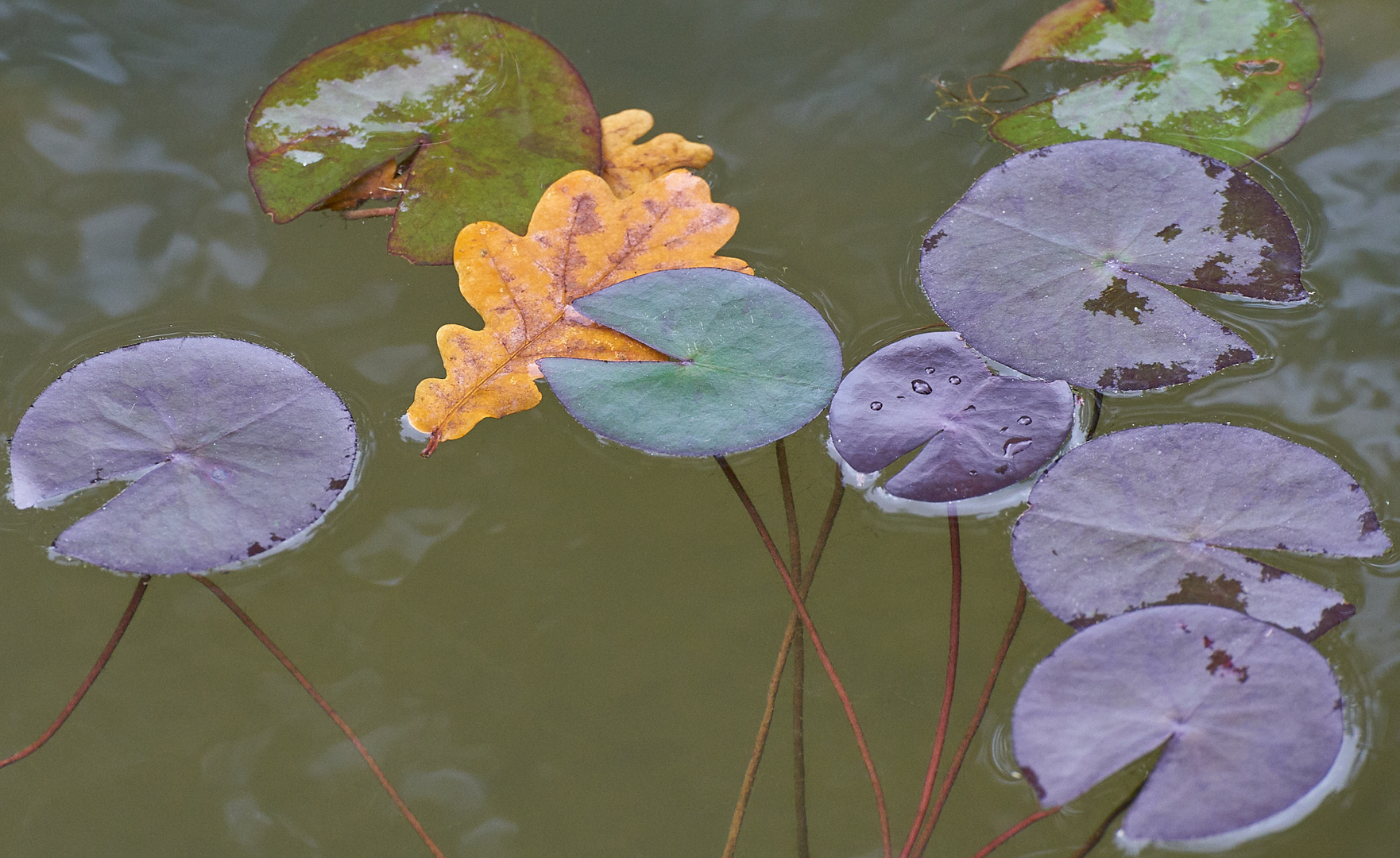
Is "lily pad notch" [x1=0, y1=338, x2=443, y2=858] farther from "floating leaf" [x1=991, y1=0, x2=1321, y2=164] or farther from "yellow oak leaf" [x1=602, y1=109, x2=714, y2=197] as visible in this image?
"floating leaf" [x1=991, y1=0, x2=1321, y2=164]

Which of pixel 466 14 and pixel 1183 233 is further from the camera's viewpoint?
pixel 466 14

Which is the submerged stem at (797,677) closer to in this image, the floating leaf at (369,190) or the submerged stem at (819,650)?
the submerged stem at (819,650)

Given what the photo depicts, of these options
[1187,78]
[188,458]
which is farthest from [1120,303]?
[188,458]

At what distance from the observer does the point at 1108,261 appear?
1.62 metres

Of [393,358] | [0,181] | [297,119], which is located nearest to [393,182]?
[297,119]

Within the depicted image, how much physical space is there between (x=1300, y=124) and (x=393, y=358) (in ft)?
5.98

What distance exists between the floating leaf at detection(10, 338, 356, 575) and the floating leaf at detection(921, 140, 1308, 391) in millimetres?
1086

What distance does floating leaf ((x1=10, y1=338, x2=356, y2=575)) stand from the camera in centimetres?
144

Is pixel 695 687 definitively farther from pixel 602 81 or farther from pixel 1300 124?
pixel 1300 124

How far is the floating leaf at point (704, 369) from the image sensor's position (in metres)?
1.52

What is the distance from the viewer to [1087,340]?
1.56 m

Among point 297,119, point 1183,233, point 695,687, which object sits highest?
point 297,119

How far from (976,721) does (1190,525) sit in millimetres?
439

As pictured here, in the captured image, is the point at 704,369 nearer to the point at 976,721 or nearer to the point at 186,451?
the point at 976,721
